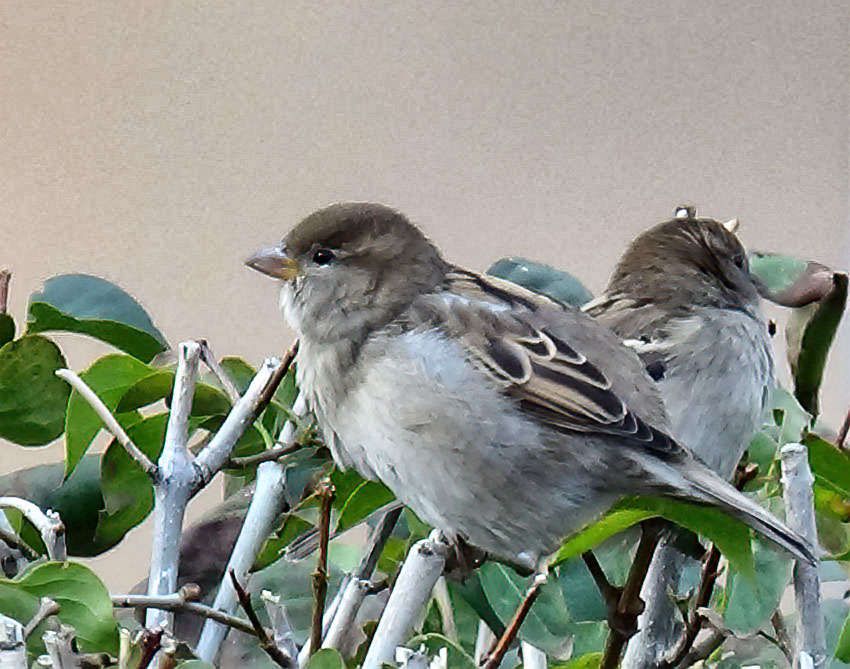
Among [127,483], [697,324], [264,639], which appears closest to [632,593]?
[264,639]

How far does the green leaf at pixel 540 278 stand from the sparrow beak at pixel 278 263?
14cm

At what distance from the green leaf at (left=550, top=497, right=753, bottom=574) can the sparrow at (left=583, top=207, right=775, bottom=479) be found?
0.35 m

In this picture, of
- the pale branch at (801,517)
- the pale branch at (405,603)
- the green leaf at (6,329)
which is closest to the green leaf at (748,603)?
the pale branch at (801,517)

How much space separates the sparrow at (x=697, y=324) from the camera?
0.83 m

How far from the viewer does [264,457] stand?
0.54 meters

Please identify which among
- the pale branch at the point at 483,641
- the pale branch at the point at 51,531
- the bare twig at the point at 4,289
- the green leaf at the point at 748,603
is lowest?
the pale branch at the point at 483,641

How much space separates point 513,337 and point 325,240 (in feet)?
0.34

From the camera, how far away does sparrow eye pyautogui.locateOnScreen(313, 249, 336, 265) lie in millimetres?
597

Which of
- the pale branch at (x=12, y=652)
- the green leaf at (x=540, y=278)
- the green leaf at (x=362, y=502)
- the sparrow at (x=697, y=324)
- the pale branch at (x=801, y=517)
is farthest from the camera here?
the sparrow at (x=697, y=324)

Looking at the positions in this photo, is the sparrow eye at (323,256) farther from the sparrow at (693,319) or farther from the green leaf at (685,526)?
the sparrow at (693,319)

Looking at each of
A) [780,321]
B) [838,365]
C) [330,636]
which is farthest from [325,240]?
[838,365]

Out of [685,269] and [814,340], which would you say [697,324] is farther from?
[814,340]

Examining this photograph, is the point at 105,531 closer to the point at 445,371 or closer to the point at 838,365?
the point at 445,371

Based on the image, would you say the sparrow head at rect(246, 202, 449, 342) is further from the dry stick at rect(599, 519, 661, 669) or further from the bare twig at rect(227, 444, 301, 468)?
the dry stick at rect(599, 519, 661, 669)
